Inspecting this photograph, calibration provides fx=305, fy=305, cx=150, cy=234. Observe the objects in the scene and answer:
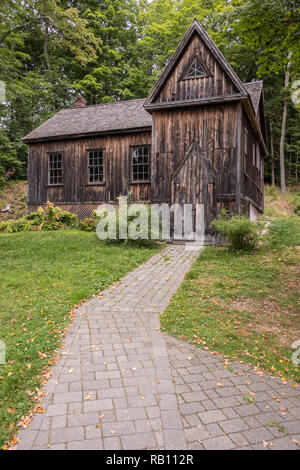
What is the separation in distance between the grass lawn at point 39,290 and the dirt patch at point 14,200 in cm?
785

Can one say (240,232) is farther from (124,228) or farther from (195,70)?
(195,70)

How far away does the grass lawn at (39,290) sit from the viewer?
3.47 metres

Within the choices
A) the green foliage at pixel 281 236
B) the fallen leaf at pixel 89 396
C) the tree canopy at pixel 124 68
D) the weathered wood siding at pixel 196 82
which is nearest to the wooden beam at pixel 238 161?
the weathered wood siding at pixel 196 82

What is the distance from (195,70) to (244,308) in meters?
10.0

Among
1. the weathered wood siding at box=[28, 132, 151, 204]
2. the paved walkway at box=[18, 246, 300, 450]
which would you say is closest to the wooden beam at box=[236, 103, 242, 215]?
the weathered wood siding at box=[28, 132, 151, 204]

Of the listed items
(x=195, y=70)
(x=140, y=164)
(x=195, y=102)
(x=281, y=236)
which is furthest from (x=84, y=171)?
(x=281, y=236)

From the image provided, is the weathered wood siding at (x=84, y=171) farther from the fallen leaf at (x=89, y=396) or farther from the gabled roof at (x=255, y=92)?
the fallen leaf at (x=89, y=396)

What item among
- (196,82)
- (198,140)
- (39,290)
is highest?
(196,82)

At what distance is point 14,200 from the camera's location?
71.4ft

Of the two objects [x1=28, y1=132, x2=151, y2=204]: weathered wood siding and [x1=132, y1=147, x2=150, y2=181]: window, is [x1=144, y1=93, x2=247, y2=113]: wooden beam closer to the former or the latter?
[x1=28, y1=132, x2=151, y2=204]: weathered wood siding

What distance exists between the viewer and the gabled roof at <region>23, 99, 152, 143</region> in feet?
51.1
